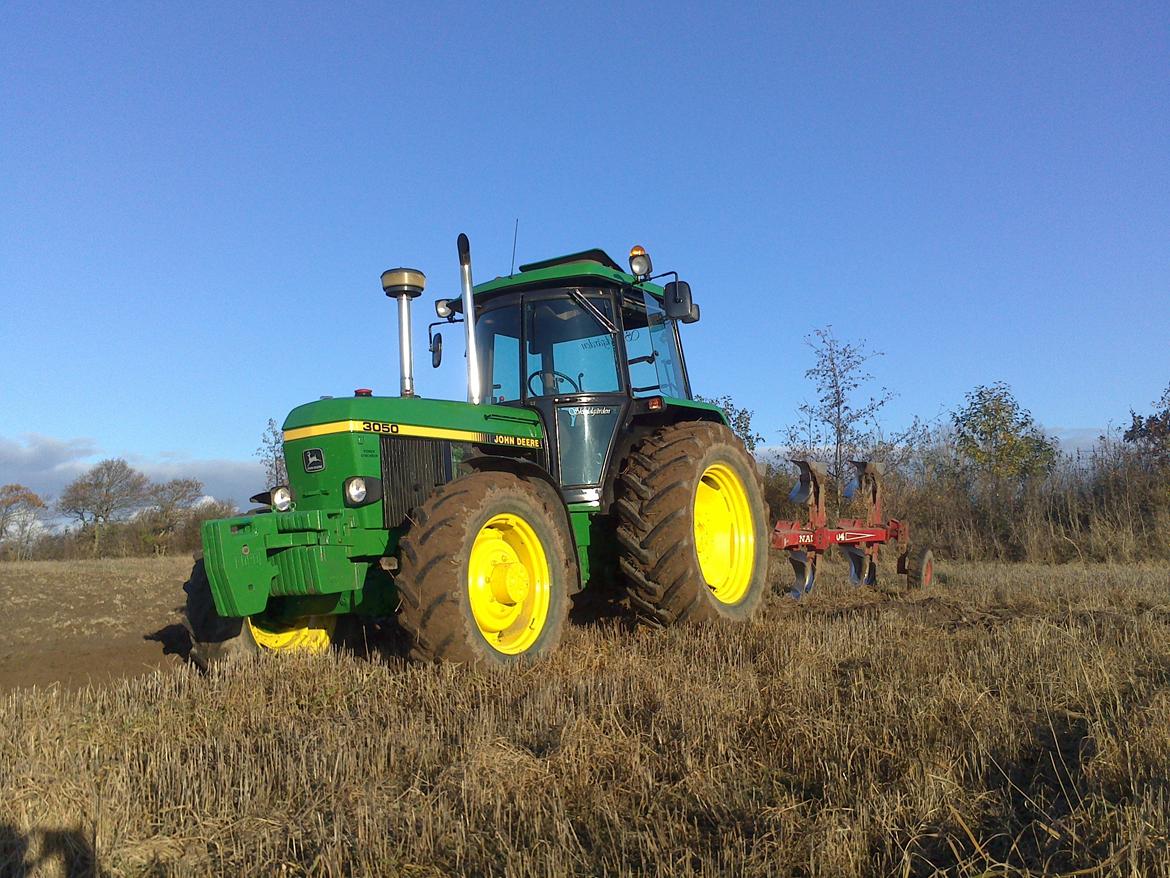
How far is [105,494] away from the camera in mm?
32281

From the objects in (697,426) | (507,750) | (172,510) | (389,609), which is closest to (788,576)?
(697,426)

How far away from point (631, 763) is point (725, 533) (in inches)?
165

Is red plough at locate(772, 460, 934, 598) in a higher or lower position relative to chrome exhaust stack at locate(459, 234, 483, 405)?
lower

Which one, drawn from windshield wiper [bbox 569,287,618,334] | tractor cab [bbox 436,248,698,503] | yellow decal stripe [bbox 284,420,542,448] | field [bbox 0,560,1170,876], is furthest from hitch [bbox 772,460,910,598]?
yellow decal stripe [bbox 284,420,542,448]

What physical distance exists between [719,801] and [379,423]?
3308 mm

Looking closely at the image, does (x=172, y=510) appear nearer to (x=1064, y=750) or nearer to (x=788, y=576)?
(x=788, y=576)

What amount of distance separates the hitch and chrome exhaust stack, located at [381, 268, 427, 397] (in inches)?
142

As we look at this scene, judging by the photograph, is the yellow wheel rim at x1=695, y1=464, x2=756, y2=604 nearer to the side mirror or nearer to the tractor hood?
the side mirror

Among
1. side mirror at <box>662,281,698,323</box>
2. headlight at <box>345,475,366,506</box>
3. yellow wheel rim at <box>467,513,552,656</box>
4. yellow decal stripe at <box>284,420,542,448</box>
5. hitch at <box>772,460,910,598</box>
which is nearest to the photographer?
yellow wheel rim at <box>467,513,552,656</box>

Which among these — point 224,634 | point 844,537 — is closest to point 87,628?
point 224,634

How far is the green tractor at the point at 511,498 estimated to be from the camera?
471cm

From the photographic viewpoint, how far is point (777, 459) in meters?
16.2

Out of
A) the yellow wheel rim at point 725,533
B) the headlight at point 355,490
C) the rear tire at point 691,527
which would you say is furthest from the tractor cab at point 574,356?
the headlight at point 355,490

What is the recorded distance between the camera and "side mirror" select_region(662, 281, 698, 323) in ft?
20.6
